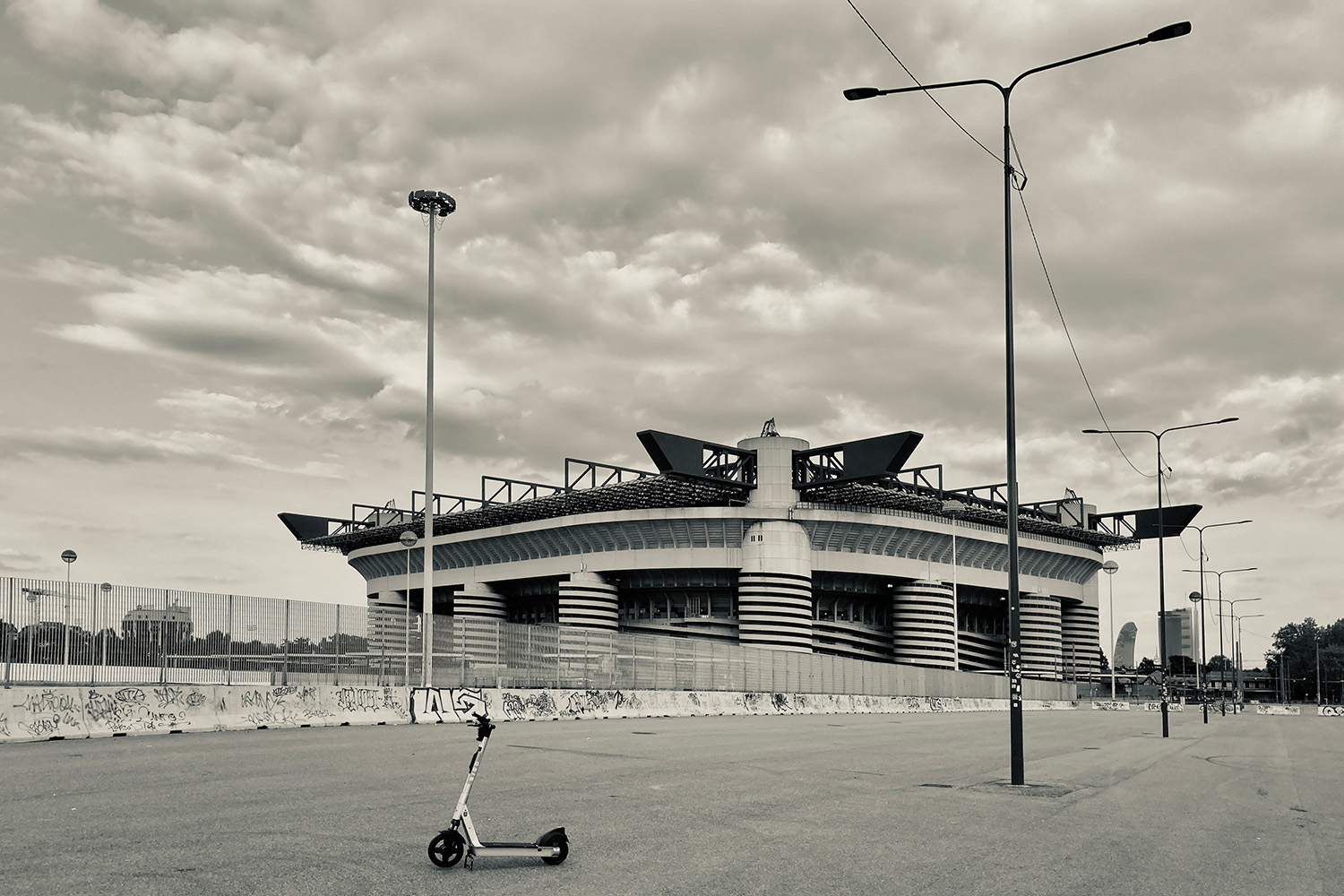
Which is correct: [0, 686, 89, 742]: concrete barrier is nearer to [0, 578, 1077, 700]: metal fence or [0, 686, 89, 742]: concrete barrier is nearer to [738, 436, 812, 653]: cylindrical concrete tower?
[0, 578, 1077, 700]: metal fence

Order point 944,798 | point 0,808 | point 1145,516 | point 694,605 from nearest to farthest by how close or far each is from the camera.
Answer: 1. point 0,808
2. point 944,798
3. point 694,605
4. point 1145,516

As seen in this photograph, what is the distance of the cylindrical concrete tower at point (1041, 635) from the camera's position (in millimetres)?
95375

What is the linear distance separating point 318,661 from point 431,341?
31.2 ft

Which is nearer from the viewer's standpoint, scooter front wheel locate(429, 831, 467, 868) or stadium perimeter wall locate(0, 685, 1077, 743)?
scooter front wheel locate(429, 831, 467, 868)

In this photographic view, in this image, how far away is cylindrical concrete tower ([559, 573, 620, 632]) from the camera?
8119 centimetres

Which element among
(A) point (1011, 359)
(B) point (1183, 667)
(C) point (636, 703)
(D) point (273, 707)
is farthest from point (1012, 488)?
(B) point (1183, 667)

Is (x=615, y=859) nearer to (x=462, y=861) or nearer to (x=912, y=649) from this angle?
(x=462, y=861)

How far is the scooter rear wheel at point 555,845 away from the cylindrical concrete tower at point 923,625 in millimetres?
76965

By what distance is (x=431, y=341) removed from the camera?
1292 inches

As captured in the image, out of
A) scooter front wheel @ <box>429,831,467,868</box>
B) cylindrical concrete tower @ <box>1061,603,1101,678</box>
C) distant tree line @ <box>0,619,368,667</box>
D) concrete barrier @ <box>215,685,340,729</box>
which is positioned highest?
distant tree line @ <box>0,619,368,667</box>

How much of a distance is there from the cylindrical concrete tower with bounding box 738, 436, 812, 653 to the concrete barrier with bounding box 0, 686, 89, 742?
184ft

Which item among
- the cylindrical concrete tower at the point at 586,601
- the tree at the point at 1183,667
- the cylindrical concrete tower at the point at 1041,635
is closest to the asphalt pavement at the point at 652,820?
the cylindrical concrete tower at the point at 586,601

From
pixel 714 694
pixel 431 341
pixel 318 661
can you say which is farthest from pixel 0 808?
pixel 714 694

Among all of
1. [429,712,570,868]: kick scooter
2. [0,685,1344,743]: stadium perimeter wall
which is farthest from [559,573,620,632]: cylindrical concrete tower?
[429,712,570,868]: kick scooter
